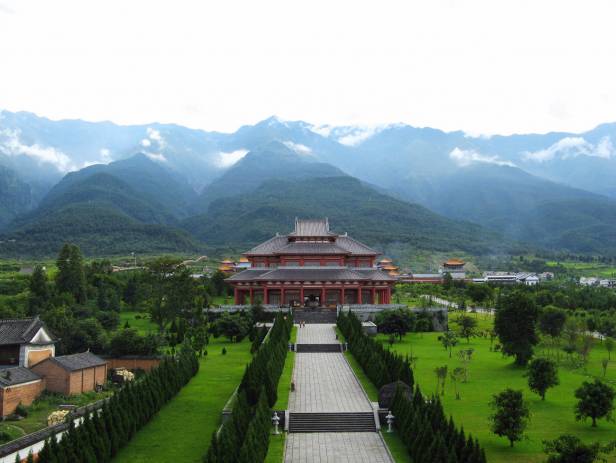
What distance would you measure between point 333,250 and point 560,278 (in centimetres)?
6070

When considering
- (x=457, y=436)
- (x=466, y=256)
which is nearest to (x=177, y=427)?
(x=457, y=436)

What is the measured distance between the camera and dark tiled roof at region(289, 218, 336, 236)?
6094 cm

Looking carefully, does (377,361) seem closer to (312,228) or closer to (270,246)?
(312,228)

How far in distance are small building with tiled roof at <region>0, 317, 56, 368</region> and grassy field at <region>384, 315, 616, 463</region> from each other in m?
20.9

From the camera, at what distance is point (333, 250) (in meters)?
58.3

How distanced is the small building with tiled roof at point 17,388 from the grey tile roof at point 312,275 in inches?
1058

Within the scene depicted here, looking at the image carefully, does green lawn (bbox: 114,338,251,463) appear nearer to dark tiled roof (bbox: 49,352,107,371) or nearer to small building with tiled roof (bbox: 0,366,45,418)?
dark tiled roof (bbox: 49,352,107,371)

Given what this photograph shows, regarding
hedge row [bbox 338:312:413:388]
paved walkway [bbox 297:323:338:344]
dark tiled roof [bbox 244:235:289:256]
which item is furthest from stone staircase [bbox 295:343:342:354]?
dark tiled roof [bbox 244:235:289:256]

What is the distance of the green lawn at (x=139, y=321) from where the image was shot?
48.9 meters

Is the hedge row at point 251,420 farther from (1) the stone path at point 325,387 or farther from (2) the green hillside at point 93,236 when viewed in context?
(2) the green hillside at point 93,236

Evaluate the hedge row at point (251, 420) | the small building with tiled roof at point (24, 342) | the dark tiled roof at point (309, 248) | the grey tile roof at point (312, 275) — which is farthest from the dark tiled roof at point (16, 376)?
the dark tiled roof at point (309, 248)

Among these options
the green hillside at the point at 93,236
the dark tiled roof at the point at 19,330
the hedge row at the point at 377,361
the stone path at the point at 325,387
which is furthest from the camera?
the green hillside at the point at 93,236

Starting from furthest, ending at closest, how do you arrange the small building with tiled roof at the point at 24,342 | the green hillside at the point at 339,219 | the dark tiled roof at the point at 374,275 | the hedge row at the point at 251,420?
the green hillside at the point at 339,219 < the dark tiled roof at the point at 374,275 < the small building with tiled roof at the point at 24,342 < the hedge row at the point at 251,420

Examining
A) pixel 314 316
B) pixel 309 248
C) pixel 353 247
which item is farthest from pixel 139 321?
pixel 353 247
